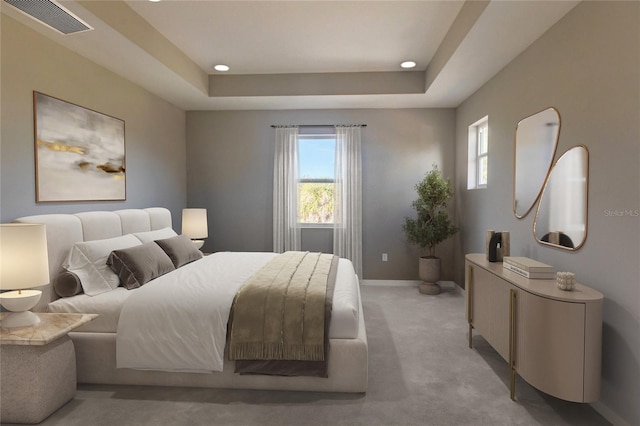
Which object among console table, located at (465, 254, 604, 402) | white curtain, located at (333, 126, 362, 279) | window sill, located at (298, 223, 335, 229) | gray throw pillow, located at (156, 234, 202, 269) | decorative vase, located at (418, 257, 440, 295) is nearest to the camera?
console table, located at (465, 254, 604, 402)

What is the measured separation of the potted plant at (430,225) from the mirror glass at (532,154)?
142 centimetres

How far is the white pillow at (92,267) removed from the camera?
106 inches

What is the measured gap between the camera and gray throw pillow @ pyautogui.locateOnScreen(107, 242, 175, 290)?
2.81 m

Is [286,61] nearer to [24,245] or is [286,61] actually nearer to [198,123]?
[198,123]

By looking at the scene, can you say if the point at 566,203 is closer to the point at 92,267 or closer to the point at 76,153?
the point at 92,267

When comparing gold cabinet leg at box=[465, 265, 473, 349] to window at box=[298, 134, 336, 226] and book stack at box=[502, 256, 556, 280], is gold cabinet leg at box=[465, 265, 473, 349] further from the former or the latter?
window at box=[298, 134, 336, 226]

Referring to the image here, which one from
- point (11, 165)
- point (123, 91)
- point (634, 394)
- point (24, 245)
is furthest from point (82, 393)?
point (634, 394)

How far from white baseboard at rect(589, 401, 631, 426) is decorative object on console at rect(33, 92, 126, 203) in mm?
4078

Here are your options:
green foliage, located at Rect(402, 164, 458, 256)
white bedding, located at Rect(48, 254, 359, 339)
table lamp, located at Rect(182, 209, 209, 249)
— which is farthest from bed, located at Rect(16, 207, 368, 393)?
green foliage, located at Rect(402, 164, 458, 256)

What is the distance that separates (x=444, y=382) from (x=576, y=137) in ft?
6.17

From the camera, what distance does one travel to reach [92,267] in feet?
9.09

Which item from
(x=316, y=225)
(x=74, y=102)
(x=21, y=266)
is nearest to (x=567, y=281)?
(x=21, y=266)

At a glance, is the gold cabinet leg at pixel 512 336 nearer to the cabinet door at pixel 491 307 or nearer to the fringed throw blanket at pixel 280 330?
the cabinet door at pixel 491 307

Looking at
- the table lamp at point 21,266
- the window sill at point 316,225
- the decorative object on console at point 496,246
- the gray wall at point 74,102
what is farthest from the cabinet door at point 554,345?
the gray wall at point 74,102
